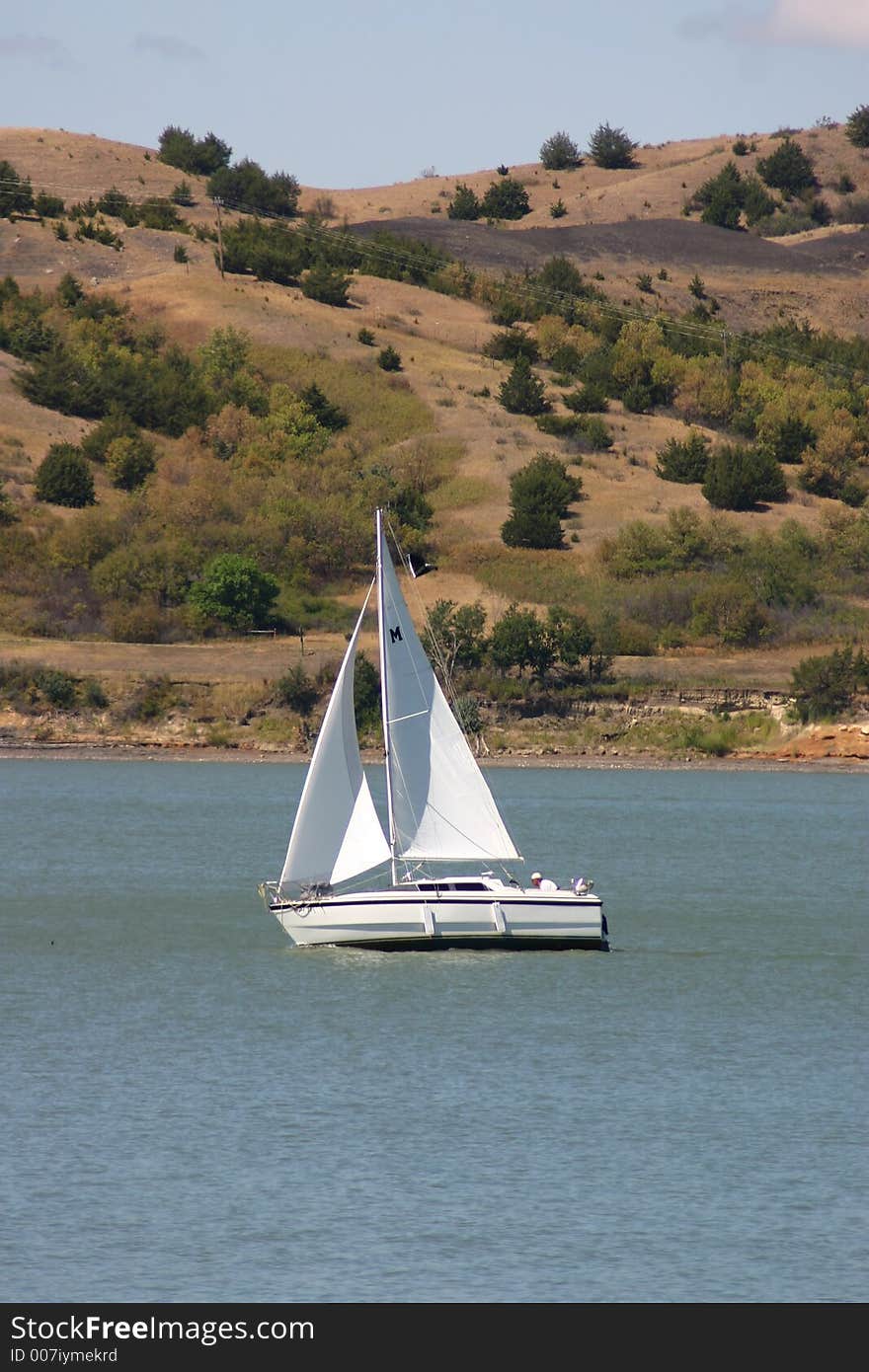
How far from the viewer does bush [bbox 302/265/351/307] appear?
417 ft

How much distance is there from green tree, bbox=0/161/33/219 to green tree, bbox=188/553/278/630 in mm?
62891

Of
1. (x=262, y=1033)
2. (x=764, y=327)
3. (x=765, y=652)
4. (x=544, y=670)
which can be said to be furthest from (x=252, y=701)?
(x=764, y=327)

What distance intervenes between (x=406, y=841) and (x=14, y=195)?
115m

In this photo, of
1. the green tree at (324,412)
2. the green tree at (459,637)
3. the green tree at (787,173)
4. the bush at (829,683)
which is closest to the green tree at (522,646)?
the green tree at (459,637)

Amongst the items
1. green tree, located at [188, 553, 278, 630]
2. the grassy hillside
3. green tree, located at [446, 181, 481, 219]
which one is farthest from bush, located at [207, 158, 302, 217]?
green tree, located at [188, 553, 278, 630]

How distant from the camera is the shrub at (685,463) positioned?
10681 cm

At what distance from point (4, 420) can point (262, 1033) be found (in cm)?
8281

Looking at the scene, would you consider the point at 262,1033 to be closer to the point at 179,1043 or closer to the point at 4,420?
the point at 179,1043

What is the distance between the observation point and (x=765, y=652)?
82062 millimetres

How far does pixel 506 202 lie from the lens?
7092 inches

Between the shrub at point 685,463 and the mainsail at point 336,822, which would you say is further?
the shrub at point 685,463

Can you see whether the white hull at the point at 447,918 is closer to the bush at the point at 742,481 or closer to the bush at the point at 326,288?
the bush at the point at 742,481

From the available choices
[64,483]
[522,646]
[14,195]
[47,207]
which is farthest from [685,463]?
[14,195]

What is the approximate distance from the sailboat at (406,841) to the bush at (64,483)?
6510cm
